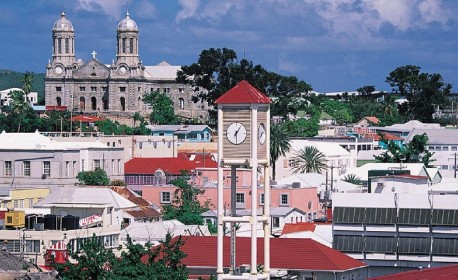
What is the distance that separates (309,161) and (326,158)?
4.49m

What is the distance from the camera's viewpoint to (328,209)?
98938 mm

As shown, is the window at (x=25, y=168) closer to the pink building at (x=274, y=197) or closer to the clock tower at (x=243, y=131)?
the pink building at (x=274, y=197)

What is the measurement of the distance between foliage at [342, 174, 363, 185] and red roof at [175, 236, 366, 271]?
142ft

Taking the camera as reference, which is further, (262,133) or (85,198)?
(85,198)

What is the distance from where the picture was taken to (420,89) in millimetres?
196500

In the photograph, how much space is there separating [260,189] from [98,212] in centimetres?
2524

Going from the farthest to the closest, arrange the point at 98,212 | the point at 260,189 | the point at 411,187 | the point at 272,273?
the point at 260,189, the point at 411,187, the point at 98,212, the point at 272,273

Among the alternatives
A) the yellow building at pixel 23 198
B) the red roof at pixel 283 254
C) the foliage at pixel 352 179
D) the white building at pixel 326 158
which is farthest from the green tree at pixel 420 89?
the red roof at pixel 283 254

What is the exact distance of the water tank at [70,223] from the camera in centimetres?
7306

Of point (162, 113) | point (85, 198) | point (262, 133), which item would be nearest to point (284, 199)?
point (85, 198)

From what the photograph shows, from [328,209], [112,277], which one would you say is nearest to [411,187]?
[328,209]

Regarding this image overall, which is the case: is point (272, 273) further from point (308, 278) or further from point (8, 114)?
point (8, 114)

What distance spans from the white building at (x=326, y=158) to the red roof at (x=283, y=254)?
63.2 meters

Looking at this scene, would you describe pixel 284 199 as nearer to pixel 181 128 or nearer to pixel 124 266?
pixel 124 266
